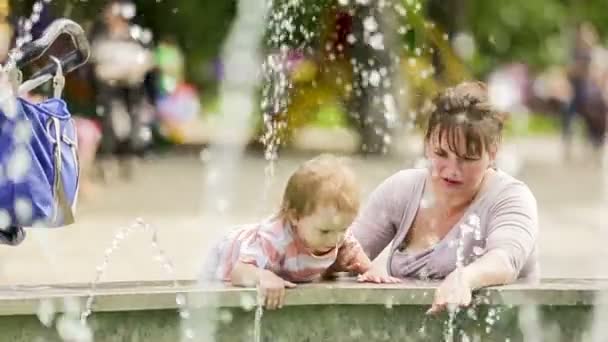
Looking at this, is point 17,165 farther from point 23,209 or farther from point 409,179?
point 409,179

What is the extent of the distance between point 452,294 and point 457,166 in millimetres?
465

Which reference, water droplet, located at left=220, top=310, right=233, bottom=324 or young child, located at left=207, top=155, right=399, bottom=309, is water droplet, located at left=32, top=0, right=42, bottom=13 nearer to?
young child, located at left=207, top=155, right=399, bottom=309

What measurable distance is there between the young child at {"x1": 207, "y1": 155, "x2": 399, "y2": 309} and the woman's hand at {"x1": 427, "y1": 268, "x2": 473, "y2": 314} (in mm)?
184

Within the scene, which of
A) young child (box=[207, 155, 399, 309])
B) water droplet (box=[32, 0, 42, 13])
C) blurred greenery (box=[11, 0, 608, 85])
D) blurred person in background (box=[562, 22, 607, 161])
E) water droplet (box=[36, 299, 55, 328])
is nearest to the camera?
water droplet (box=[36, 299, 55, 328])

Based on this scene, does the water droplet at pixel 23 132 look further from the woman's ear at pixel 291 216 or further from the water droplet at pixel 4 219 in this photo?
the woman's ear at pixel 291 216

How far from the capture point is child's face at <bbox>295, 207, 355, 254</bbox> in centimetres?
380

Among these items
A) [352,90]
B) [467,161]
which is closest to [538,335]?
[467,161]

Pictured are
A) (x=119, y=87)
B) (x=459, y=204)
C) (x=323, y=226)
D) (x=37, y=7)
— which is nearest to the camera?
(x=323, y=226)

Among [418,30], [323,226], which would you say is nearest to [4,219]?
[323,226]

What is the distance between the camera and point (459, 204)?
163 inches

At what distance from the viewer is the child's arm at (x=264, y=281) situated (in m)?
3.63

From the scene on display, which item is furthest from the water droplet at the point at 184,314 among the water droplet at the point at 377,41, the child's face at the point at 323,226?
the water droplet at the point at 377,41

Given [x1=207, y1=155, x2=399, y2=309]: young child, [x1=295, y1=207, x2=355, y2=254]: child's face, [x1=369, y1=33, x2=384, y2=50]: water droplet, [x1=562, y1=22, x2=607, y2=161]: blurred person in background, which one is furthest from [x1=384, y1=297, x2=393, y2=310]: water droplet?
[x1=562, y1=22, x2=607, y2=161]: blurred person in background

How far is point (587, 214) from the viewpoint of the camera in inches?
472
